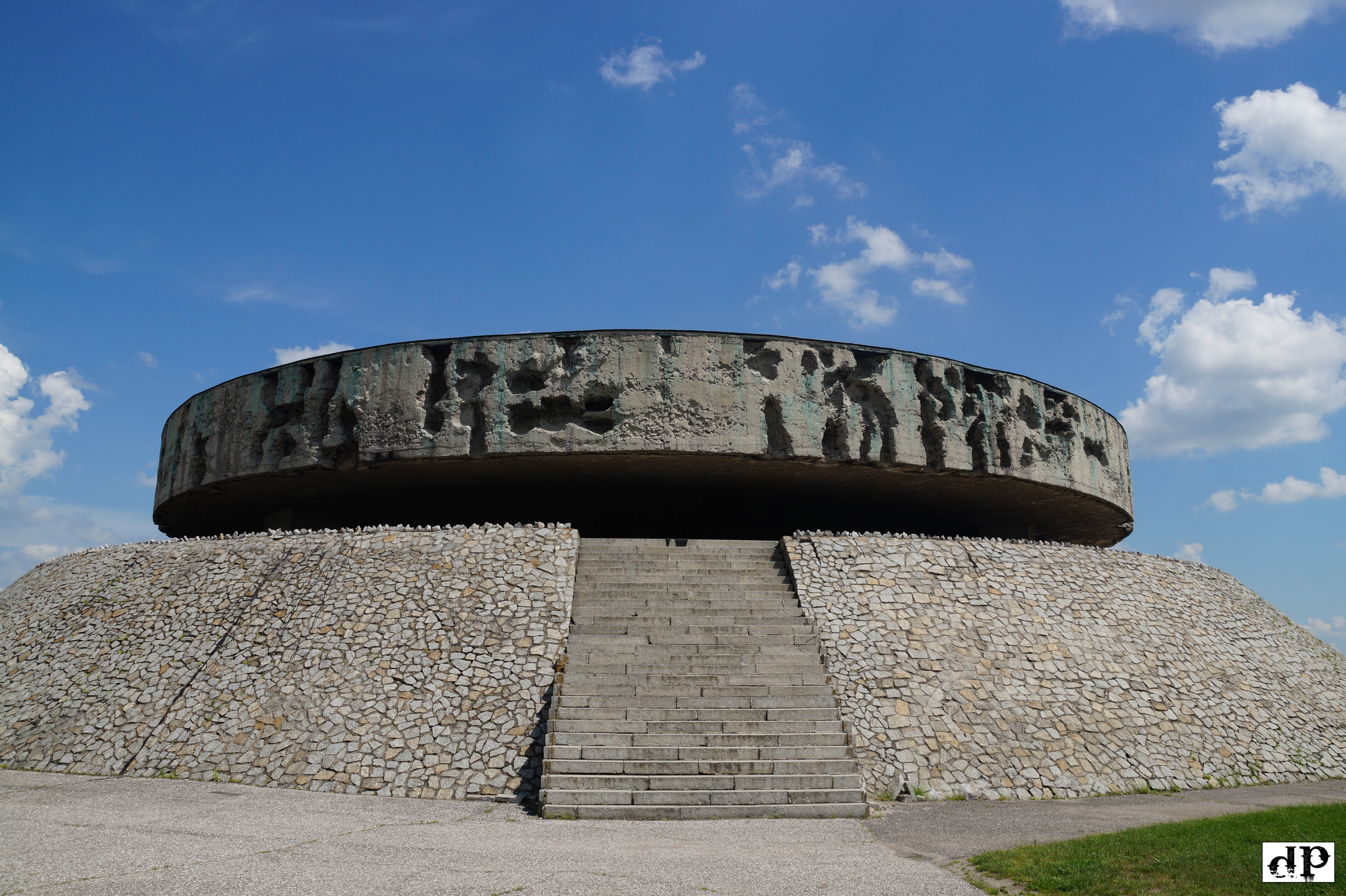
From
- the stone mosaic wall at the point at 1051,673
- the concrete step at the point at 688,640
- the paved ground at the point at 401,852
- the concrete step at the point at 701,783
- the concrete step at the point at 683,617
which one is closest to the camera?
the paved ground at the point at 401,852

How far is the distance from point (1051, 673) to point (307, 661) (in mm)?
10642

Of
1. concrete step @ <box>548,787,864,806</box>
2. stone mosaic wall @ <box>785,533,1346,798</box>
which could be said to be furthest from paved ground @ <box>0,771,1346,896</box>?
stone mosaic wall @ <box>785,533,1346,798</box>

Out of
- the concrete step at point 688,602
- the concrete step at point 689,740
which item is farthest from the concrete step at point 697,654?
the concrete step at point 689,740

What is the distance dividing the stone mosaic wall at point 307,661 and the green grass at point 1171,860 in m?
5.76

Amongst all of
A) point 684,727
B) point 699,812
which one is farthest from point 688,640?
point 699,812

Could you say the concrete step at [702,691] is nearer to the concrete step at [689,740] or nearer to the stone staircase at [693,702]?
the stone staircase at [693,702]

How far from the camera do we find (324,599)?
13.5 meters

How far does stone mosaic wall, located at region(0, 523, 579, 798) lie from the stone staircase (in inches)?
26.7

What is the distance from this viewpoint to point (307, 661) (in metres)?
12.4

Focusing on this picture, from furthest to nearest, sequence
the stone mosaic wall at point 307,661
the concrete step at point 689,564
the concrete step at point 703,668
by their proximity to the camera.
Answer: the concrete step at point 689,564
the concrete step at point 703,668
the stone mosaic wall at point 307,661

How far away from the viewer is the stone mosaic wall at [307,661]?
36.1ft

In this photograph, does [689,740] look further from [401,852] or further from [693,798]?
[401,852]

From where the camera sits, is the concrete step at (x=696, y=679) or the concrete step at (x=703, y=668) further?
the concrete step at (x=703, y=668)

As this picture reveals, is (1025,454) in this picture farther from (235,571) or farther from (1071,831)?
(235,571)
